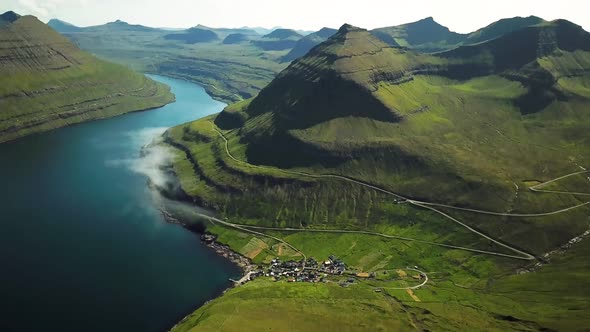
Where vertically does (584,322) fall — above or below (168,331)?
above

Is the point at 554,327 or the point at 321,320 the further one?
the point at 321,320

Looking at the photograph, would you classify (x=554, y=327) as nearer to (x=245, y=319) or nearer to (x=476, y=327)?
(x=476, y=327)

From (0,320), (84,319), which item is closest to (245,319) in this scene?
(84,319)

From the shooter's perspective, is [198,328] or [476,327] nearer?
[198,328]

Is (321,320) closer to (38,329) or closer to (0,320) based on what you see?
(38,329)

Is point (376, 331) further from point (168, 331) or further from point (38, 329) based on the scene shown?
point (38, 329)

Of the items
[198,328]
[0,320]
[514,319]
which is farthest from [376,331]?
[0,320]

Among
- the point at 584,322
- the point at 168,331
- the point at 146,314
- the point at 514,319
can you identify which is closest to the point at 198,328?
the point at 168,331

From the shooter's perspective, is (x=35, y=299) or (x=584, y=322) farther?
(x=35, y=299)
